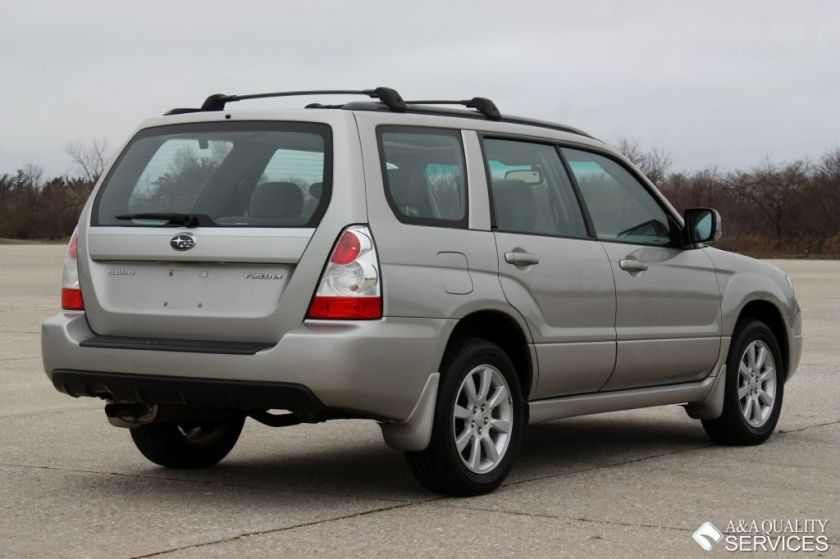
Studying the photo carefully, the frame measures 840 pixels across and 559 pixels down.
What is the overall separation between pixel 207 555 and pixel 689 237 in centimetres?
399

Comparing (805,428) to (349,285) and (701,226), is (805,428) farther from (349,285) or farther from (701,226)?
(349,285)

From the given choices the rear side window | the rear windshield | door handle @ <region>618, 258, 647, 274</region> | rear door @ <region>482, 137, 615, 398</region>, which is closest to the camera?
the rear windshield

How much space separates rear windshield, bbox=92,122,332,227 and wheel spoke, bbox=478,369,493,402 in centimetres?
114

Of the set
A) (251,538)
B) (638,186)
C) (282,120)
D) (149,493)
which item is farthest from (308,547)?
(638,186)

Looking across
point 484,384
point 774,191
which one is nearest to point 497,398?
point 484,384

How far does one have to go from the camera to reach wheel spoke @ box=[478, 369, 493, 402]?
22.2 feet

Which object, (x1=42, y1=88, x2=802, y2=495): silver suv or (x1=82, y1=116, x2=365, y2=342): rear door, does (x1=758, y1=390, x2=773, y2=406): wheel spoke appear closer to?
(x1=42, y1=88, x2=802, y2=495): silver suv

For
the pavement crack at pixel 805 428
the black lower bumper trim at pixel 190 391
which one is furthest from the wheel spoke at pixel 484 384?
the pavement crack at pixel 805 428

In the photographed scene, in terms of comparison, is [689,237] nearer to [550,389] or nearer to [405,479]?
[550,389]

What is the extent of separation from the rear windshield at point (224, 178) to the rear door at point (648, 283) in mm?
1858

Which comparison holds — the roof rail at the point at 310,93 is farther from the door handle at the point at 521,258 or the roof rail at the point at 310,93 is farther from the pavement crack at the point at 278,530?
the pavement crack at the point at 278,530

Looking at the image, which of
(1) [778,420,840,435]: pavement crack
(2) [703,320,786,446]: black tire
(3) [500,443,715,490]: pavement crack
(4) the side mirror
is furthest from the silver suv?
(1) [778,420,840,435]: pavement crack

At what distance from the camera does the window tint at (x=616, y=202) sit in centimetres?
779

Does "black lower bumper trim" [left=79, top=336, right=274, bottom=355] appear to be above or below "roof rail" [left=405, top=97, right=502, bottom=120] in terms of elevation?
below
